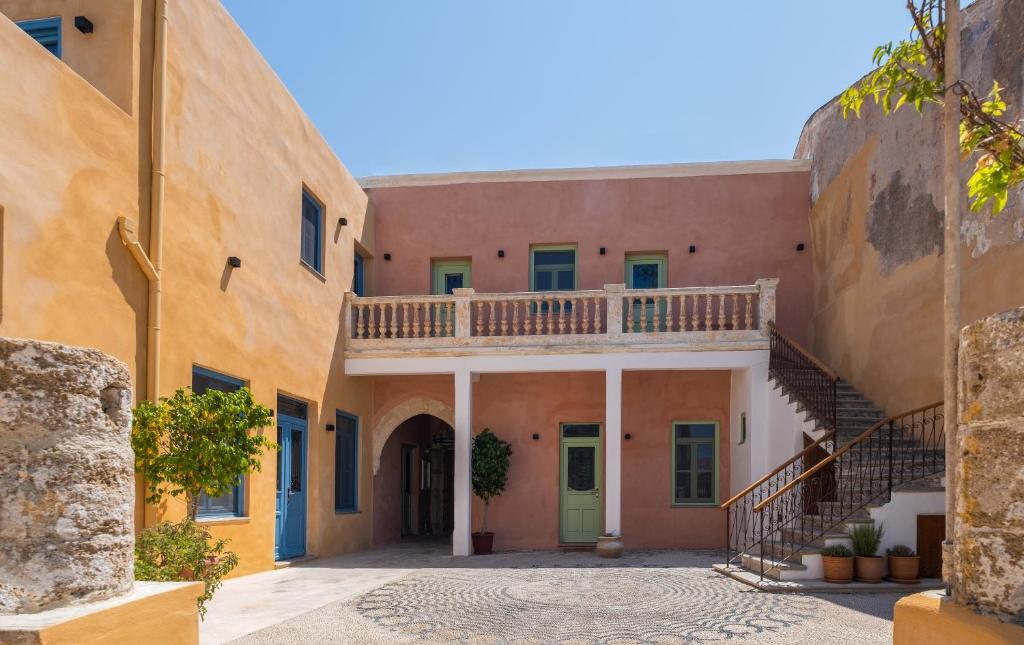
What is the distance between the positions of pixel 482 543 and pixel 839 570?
227 inches

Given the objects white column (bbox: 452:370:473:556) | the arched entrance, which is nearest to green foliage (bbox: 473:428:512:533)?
white column (bbox: 452:370:473:556)

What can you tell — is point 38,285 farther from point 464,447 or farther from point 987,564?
point 464,447

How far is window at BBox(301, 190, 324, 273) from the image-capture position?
10984mm

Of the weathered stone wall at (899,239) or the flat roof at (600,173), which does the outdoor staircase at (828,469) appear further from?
the flat roof at (600,173)

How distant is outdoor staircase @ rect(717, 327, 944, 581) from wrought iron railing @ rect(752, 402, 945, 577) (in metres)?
0.01

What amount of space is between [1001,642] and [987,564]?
0.26 m

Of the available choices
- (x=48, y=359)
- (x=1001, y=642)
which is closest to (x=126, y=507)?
(x=48, y=359)

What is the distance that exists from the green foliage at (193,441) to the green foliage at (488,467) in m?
6.34

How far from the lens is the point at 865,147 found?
11078 millimetres

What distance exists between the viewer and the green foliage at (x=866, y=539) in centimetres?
792

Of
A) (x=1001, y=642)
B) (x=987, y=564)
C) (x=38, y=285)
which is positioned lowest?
(x=1001, y=642)

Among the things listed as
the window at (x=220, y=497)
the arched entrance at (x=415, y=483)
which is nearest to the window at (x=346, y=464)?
the arched entrance at (x=415, y=483)

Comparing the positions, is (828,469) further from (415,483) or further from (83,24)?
(83,24)

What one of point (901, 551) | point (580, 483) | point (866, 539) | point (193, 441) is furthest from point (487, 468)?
point (193, 441)
